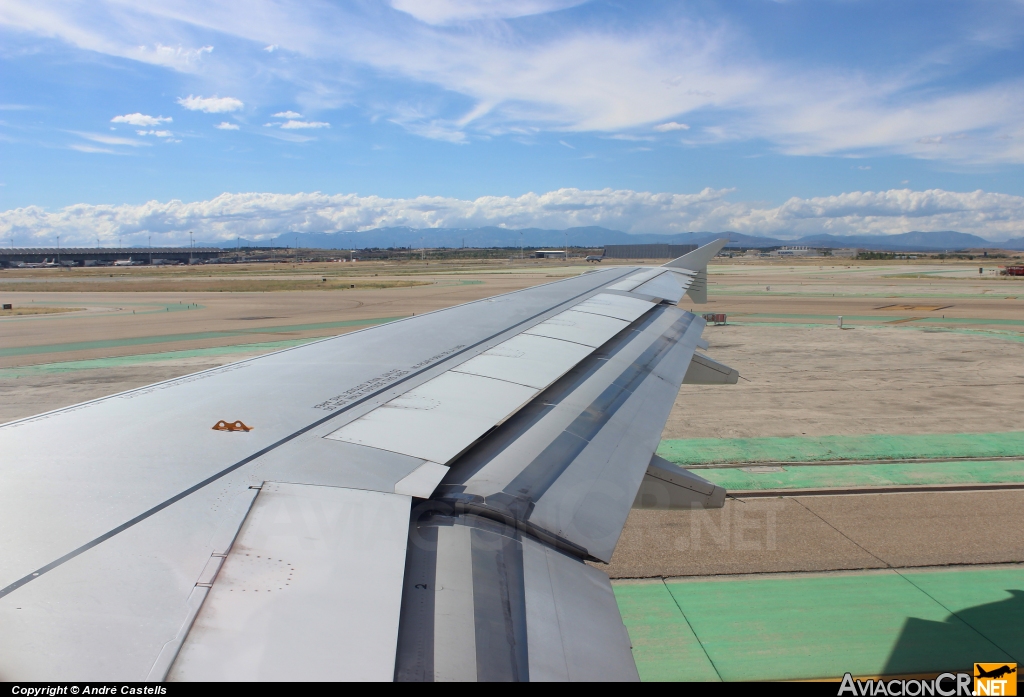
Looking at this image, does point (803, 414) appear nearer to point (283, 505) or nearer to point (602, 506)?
point (602, 506)

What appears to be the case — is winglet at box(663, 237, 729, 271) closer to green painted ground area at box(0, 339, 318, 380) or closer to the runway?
the runway

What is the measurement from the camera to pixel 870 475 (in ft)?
27.7

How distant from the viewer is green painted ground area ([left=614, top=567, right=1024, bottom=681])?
4715 millimetres

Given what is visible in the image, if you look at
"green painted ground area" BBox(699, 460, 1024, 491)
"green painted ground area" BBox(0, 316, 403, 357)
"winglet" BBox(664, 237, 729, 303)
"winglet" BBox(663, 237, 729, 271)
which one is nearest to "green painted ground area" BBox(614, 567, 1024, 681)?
"green painted ground area" BBox(699, 460, 1024, 491)

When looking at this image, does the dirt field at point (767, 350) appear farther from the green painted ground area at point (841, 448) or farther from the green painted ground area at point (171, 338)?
the green painted ground area at point (841, 448)

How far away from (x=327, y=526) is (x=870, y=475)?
852 cm

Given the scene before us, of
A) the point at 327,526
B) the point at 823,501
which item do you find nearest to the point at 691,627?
the point at 823,501

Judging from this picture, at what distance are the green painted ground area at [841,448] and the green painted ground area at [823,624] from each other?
3358 mm

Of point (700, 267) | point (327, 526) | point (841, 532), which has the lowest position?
point (841, 532)

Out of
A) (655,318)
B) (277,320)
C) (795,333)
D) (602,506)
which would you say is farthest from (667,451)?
(277,320)

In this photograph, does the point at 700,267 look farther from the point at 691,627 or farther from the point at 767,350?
A: the point at 767,350

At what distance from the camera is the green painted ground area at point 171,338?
20.0 meters

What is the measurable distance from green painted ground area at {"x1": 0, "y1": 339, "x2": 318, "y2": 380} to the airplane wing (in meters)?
13.3

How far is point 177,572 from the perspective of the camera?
1.68 m
